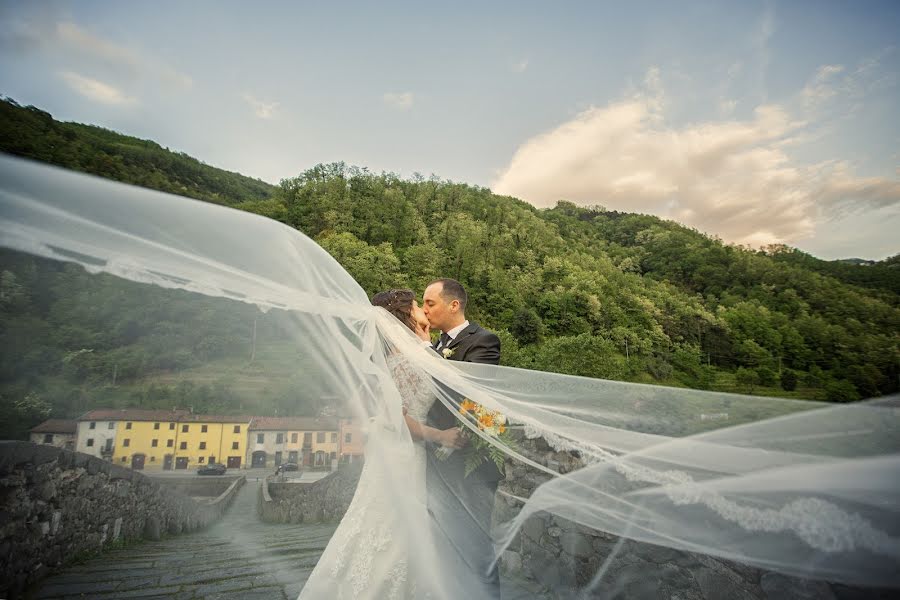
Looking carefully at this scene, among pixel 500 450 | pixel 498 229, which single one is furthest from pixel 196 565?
pixel 498 229

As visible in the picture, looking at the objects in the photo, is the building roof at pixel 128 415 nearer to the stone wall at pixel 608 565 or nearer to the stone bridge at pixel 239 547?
the stone bridge at pixel 239 547

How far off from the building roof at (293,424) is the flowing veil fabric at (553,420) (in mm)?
140

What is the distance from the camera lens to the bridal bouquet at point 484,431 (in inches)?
85.0

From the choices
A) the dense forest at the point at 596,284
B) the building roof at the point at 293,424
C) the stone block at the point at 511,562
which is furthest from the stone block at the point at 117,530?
the dense forest at the point at 596,284

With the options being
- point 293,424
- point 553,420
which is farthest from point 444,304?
point 293,424

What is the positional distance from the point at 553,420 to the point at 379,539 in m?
1.15

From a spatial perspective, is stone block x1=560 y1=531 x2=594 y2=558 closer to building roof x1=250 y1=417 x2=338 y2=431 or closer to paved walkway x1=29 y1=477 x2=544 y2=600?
paved walkway x1=29 y1=477 x2=544 y2=600

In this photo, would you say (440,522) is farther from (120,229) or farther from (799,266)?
(799,266)

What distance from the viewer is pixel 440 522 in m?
2.22

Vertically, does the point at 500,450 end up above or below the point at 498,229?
below

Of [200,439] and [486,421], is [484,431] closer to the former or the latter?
[486,421]

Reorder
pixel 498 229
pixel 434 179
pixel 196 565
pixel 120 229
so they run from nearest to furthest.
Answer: pixel 120 229 → pixel 196 565 → pixel 498 229 → pixel 434 179

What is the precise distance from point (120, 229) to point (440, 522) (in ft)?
7.20

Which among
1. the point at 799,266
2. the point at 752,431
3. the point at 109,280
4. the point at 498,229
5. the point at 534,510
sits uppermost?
the point at 799,266
